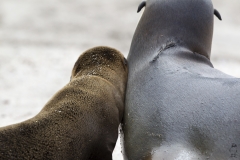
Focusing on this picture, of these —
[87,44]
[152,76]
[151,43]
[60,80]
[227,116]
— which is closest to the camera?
[227,116]

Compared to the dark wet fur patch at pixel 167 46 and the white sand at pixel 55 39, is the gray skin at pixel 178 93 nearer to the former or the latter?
the dark wet fur patch at pixel 167 46

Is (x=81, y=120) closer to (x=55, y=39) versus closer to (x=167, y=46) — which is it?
(x=167, y=46)

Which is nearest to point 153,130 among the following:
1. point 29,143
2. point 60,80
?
point 29,143

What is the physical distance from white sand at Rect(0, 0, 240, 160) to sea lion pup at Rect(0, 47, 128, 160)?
1.62 m

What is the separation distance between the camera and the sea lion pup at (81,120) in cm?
289

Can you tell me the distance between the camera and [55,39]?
8023 millimetres

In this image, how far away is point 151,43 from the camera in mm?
4336

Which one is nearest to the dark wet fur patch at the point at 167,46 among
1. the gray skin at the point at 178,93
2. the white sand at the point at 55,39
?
the gray skin at the point at 178,93

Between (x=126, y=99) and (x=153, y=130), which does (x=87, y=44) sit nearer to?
(x=126, y=99)

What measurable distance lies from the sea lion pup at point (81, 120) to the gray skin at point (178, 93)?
145mm

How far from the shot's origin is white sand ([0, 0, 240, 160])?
6172mm

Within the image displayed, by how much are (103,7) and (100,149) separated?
19.1 feet

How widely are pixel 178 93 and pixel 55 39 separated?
476cm

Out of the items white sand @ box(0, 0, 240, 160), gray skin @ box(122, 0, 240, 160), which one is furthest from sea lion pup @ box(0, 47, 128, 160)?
white sand @ box(0, 0, 240, 160)
